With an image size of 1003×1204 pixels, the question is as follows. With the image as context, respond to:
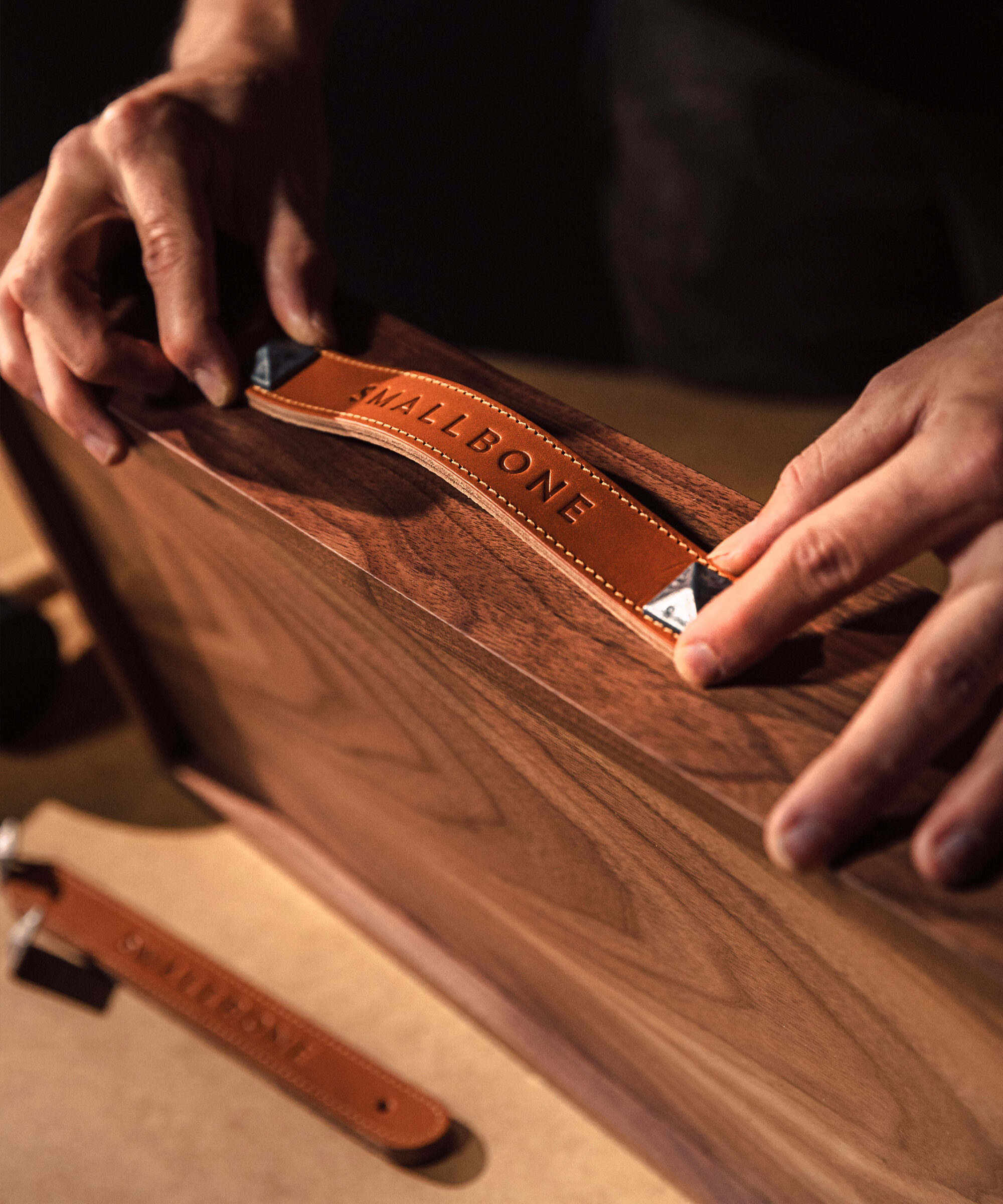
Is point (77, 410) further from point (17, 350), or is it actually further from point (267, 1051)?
point (267, 1051)

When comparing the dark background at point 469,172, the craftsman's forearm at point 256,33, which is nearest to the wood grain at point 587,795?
the craftsman's forearm at point 256,33

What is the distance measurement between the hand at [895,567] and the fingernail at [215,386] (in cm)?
26

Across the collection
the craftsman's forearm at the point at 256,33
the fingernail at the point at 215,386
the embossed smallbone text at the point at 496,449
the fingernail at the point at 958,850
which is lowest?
the fingernail at the point at 958,850

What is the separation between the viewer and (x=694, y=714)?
1.07 ft

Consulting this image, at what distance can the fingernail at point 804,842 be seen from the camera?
278mm

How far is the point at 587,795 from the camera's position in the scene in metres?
0.39

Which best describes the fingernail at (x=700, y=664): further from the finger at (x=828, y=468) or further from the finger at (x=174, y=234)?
the finger at (x=174, y=234)

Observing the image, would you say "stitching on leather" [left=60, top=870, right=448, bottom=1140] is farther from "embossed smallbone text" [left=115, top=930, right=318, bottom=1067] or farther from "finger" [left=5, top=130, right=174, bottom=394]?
"finger" [left=5, top=130, right=174, bottom=394]

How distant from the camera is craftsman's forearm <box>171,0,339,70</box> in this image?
0.58 meters

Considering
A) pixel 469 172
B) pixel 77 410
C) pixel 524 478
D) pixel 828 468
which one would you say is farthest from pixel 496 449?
pixel 469 172

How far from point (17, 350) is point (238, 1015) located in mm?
397

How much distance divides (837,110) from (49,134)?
0.93 m

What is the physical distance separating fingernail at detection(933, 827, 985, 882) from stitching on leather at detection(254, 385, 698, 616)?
0.37 ft

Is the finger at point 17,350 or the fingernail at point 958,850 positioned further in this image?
the finger at point 17,350
